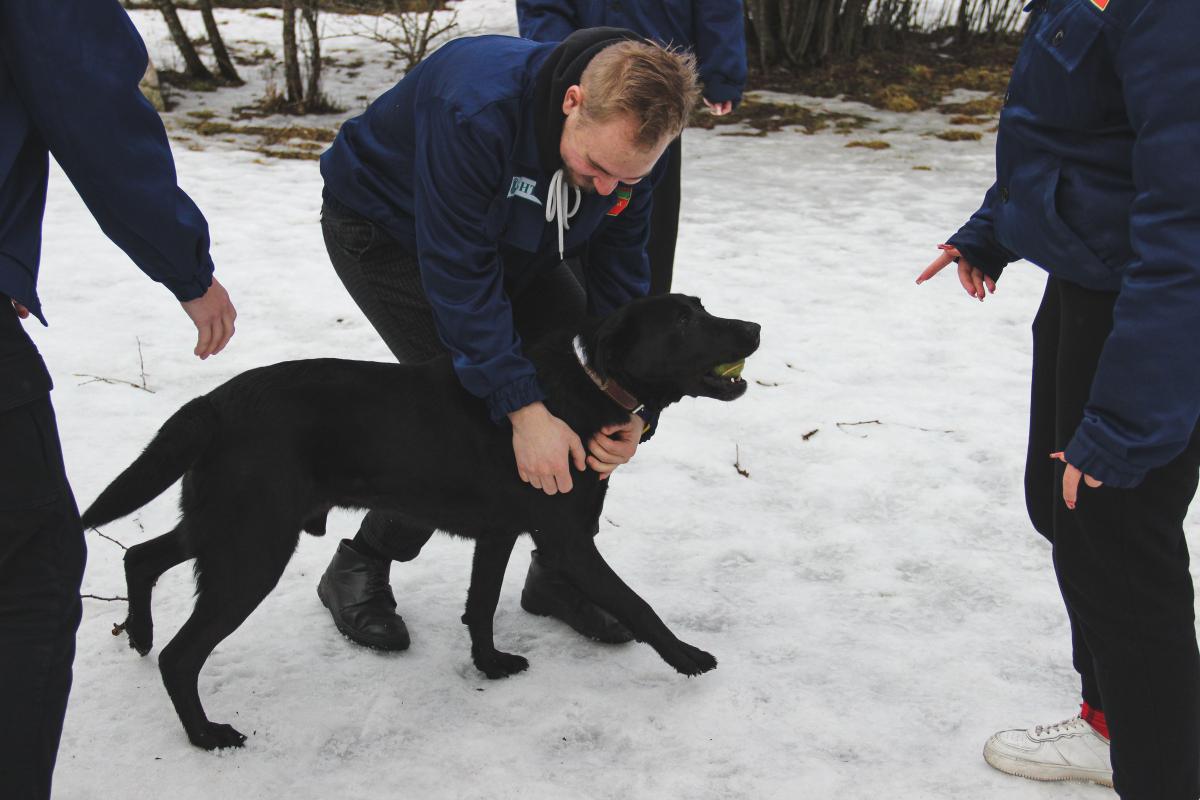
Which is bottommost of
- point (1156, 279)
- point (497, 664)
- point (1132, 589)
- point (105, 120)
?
point (497, 664)

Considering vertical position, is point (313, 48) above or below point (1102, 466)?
below

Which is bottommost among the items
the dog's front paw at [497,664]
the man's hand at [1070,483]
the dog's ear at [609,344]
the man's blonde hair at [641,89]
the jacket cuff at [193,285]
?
the dog's front paw at [497,664]

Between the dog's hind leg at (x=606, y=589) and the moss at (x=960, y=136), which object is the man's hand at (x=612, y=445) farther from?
the moss at (x=960, y=136)

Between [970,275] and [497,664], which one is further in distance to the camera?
[497,664]

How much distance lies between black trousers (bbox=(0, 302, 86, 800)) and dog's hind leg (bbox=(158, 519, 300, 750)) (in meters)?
0.61

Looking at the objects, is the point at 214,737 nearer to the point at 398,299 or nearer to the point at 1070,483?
the point at 398,299

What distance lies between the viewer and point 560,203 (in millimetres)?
2352

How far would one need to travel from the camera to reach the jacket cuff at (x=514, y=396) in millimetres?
2330

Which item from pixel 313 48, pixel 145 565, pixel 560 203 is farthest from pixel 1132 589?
pixel 313 48

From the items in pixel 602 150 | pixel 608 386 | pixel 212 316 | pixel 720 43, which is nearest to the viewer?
pixel 212 316

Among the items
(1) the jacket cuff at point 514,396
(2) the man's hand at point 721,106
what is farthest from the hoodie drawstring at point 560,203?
(2) the man's hand at point 721,106

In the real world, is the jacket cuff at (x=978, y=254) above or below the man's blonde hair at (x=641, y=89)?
below

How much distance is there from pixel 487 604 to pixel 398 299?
81 centimetres

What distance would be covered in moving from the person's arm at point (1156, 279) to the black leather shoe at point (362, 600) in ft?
5.88
